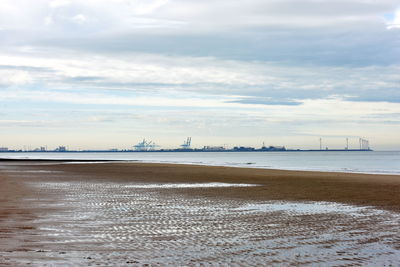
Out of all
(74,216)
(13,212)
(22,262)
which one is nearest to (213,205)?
(74,216)

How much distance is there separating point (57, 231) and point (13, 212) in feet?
14.0

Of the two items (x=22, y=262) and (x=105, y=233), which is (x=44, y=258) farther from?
(x=105, y=233)

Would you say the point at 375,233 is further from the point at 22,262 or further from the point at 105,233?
the point at 22,262

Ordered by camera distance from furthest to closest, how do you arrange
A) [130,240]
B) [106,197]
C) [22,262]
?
[106,197], [130,240], [22,262]

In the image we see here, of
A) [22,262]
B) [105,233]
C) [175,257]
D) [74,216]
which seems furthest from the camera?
[74,216]

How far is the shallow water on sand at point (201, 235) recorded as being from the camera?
383 inches

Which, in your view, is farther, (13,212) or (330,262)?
(13,212)

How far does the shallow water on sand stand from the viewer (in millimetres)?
9727

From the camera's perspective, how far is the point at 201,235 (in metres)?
12.5

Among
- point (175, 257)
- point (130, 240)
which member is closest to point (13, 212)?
point (130, 240)

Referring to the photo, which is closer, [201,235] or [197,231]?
[201,235]

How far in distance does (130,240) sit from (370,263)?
547 centimetres

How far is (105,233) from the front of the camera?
12.6 m

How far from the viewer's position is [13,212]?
16141 mm
